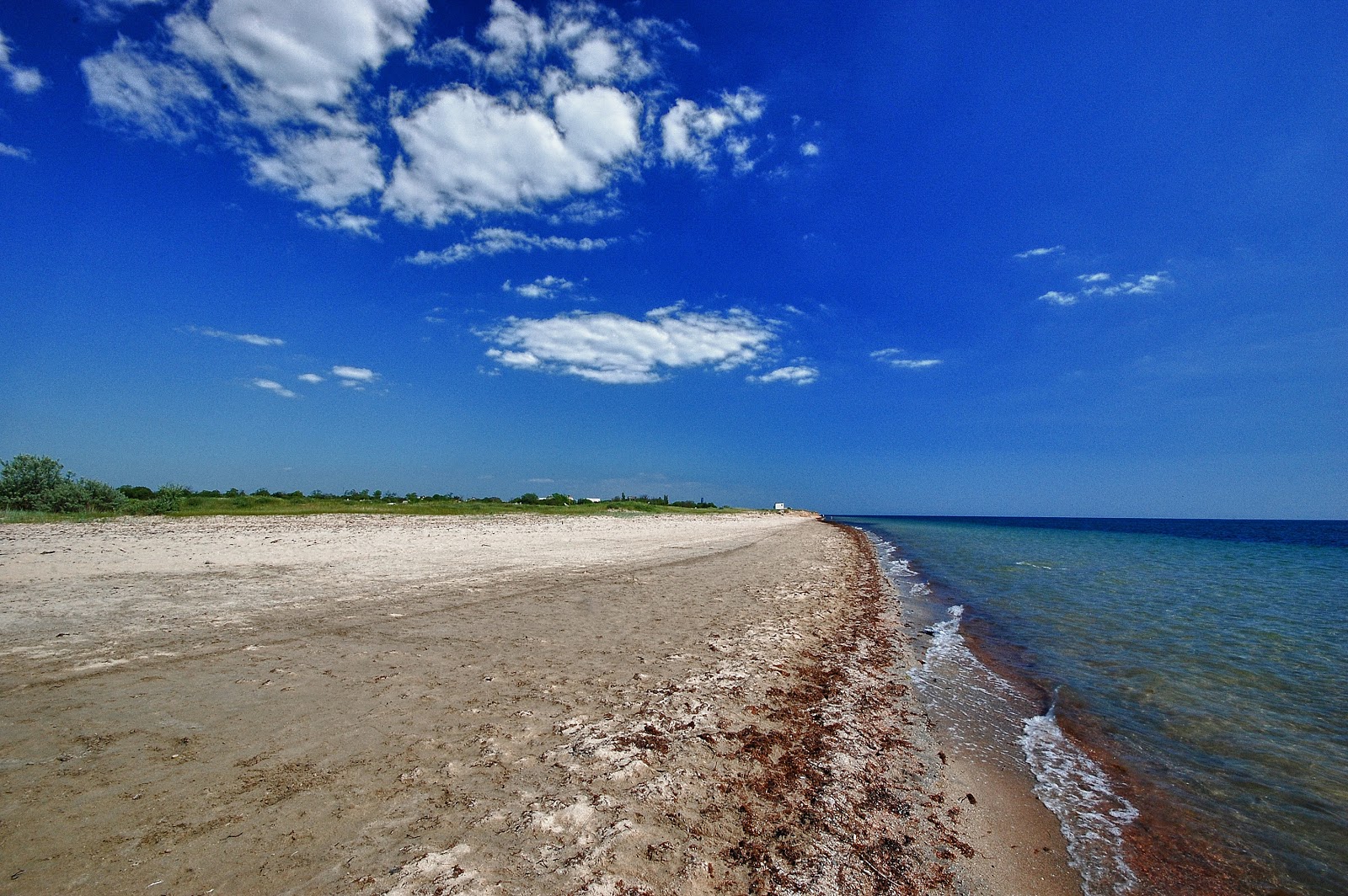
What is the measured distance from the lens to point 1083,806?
495cm

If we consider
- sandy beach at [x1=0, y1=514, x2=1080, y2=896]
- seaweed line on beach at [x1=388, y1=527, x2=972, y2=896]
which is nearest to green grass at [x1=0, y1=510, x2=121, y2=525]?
sandy beach at [x1=0, y1=514, x2=1080, y2=896]

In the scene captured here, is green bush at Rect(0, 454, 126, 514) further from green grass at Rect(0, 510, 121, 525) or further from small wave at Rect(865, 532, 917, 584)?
small wave at Rect(865, 532, 917, 584)

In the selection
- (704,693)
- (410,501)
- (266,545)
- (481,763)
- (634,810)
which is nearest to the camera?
(634,810)

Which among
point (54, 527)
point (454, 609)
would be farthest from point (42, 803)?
point (54, 527)

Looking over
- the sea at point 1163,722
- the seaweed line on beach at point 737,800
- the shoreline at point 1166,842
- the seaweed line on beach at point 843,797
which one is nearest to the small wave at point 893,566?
the sea at point 1163,722

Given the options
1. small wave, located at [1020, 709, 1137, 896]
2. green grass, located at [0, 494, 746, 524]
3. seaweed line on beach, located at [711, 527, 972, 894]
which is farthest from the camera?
green grass, located at [0, 494, 746, 524]

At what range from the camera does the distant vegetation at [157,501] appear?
926 inches

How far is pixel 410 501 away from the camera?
44.1m

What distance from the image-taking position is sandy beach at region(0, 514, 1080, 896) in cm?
326

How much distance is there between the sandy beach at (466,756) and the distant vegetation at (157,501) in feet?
68.1

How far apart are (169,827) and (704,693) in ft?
15.4

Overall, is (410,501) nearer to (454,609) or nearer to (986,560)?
(454,609)

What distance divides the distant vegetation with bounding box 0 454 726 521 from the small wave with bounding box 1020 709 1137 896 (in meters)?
33.0

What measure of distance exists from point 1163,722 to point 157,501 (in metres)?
39.9
